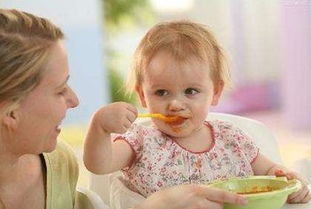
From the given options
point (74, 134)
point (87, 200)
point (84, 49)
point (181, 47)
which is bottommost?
point (74, 134)

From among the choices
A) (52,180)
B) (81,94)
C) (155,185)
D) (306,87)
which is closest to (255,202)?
(155,185)

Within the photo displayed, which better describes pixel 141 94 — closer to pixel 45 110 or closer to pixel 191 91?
pixel 191 91

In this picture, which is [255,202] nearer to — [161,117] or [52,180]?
[161,117]

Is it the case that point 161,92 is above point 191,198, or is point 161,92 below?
above

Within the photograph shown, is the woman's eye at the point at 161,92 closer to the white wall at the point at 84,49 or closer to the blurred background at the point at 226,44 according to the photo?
the blurred background at the point at 226,44

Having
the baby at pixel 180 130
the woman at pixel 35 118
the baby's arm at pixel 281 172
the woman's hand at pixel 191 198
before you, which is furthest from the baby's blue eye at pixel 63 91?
the baby's arm at pixel 281 172

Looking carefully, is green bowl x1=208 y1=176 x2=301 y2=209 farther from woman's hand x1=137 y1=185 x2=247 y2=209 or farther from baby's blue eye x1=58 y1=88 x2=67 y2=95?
baby's blue eye x1=58 y1=88 x2=67 y2=95

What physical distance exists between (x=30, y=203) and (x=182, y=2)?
2.30 m

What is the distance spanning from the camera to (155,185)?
1110 millimetres

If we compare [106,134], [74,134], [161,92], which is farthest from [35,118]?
[74,134]

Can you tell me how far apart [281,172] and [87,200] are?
376 mm

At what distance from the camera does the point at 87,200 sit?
3.41ft

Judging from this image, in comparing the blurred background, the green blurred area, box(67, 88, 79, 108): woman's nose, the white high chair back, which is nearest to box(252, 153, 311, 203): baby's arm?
the white high chair back

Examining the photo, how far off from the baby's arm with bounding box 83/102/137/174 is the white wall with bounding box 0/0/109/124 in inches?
65.7
